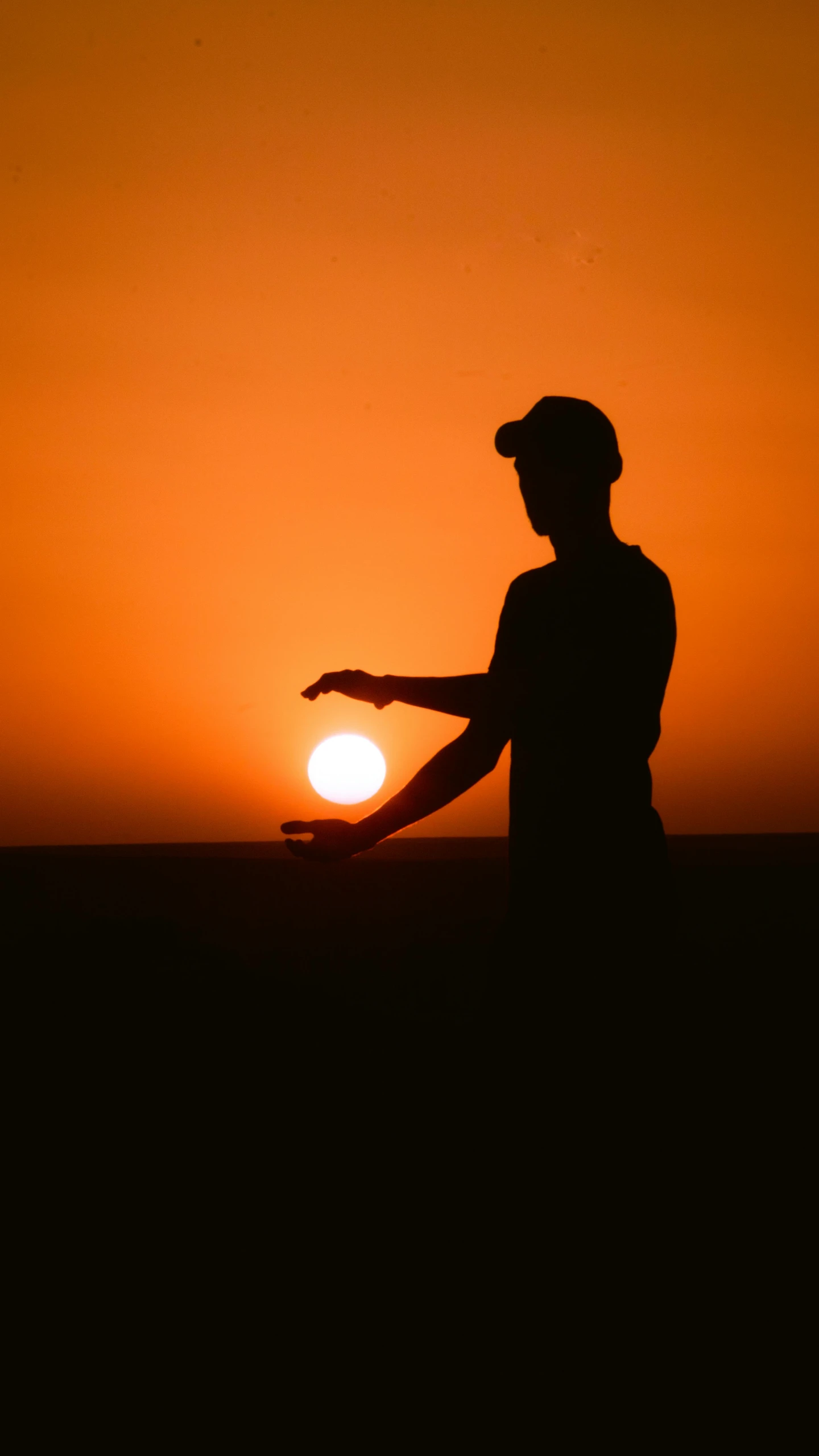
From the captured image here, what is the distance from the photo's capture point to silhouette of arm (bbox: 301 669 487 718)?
1989 mm

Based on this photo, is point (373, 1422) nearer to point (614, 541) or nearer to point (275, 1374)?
point (275, 1374)

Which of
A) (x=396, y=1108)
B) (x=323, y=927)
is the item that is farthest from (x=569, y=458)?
(x=323, y=927)

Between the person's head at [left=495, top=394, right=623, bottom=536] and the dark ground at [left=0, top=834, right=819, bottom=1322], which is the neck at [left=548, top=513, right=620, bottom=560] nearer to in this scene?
the person's head at [left=495, top=394, right=623, bottom=536]

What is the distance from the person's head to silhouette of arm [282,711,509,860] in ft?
1.22

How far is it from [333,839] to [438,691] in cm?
45

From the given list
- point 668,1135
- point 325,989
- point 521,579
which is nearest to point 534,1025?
point 668,1135

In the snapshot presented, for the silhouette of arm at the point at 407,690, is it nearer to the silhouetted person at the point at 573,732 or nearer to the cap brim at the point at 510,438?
the silhouetted person at the point at 573,732

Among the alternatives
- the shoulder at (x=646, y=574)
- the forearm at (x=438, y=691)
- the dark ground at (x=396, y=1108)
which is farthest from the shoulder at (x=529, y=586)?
the dark ground at (x=396, y=1108)

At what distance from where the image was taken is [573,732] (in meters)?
1.61

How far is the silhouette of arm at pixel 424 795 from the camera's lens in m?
1.70

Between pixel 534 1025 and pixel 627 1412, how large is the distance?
0.84 m

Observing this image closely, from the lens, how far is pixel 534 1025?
5.32 ft

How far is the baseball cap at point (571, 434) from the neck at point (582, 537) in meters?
0.09

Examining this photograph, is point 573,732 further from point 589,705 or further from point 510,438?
point 510,438
